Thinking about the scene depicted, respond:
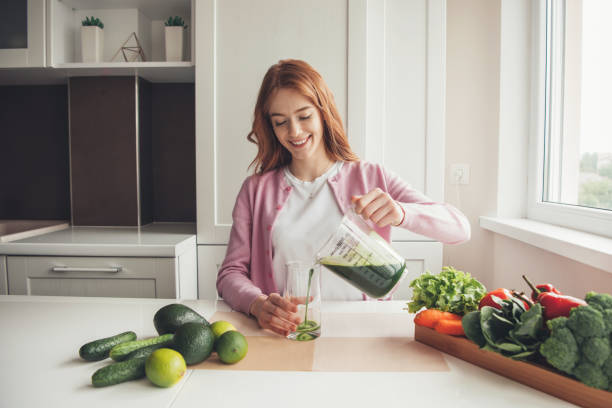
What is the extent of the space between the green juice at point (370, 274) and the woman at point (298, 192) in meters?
0.34

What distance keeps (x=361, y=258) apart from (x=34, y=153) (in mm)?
2364

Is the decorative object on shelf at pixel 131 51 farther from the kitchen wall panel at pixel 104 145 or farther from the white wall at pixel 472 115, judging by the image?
the white wall at pixel 472 115

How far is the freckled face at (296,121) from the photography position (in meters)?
1.23

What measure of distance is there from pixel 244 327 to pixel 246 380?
25cm

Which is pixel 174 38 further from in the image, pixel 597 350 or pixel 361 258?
pixel 597 350

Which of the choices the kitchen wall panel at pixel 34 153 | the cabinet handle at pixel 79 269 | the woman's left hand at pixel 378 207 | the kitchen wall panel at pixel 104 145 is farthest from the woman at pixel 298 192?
the kitchen wall panel at pixel 34 153

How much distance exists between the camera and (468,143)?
80.4 inches

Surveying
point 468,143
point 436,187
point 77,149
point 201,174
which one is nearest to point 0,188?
point 77,149

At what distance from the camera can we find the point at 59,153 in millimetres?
2379

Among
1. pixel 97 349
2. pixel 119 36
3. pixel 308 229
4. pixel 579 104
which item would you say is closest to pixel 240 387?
pixel 97 349

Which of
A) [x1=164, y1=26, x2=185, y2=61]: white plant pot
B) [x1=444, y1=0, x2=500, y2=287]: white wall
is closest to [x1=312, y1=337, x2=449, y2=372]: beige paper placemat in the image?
[x1=444, y1=0, x2=500, y2=287]: white wall

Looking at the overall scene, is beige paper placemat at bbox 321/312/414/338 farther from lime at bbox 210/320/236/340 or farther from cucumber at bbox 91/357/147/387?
cucumber at bbox 91/357/147/387

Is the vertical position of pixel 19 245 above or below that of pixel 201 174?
below

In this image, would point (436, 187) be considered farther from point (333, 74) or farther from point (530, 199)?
point (333, 74)
